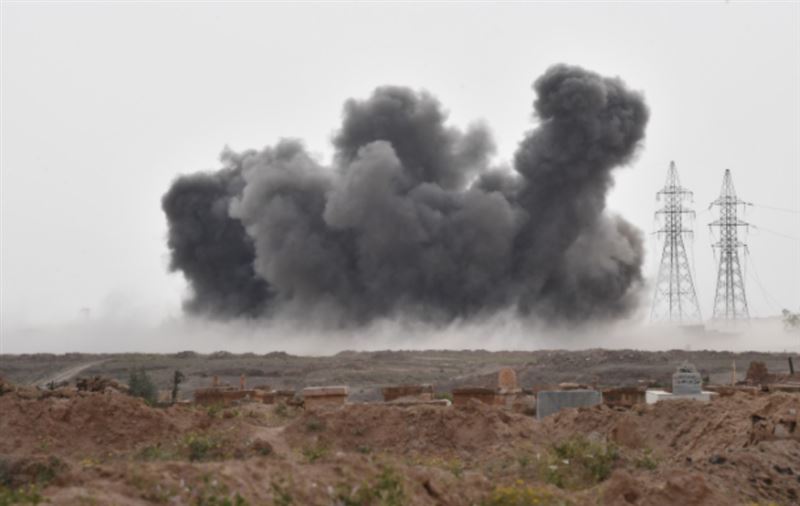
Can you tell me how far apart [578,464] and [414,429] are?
12.0 ft

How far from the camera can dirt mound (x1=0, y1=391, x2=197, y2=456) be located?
1700 centimetres

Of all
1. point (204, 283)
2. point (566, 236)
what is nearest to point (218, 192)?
point (204, 283)

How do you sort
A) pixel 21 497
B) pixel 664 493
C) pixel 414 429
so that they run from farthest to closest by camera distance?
pixel 414 429 → pixel 664 493 → pixel 21 497

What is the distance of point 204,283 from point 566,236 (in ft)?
91.6

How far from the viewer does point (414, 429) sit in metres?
17.3

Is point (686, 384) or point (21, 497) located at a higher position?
point (686, 384)

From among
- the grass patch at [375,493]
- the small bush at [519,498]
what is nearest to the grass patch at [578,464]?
the small bush at [519,498]

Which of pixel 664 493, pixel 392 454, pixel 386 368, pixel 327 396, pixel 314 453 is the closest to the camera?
pixel 664 493

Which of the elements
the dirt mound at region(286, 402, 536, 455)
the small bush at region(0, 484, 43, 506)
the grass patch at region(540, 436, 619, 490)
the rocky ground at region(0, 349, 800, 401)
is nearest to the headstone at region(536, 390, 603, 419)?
the dirt mound at region(286, 402, 536, 455)

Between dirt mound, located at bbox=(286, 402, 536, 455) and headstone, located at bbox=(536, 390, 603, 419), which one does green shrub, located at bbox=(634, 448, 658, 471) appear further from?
headstone, located at bbox=(536, 390, 603, 419)

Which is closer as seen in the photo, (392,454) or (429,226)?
(392,454)

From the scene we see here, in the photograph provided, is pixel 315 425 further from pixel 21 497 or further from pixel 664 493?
pixel 21 497

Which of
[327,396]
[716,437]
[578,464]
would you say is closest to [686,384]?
[716,437]

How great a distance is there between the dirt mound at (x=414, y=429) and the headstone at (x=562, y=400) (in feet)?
7.99
